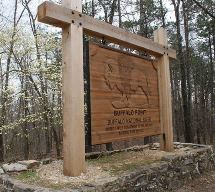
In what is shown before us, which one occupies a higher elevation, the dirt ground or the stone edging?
the stone edging

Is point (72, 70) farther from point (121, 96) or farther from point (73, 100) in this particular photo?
point (121, 96)

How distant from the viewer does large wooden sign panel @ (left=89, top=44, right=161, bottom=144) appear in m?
5.47

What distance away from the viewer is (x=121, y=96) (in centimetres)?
612

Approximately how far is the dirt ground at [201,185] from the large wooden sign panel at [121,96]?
52.8 inches

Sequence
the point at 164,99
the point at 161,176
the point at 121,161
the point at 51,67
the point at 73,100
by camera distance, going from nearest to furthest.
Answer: the point at 73,100 < the point at 161,176 < the point at 121,161 < the point at 164,99 < the point at 51,67

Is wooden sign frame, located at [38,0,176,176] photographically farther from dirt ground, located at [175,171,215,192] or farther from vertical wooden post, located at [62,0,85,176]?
dirt ground, located at [175,171,215,192]

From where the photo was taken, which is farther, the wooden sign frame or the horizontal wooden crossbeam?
the wooden sign frame

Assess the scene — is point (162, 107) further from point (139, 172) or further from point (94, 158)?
point (139, 172)

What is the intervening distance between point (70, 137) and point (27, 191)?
1007 mm

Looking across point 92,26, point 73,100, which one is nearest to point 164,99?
point 92,26

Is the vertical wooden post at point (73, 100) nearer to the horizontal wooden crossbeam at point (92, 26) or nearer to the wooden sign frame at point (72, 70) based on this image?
the wooden sign frame at point (72, 70)

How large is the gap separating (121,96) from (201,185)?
233 cm

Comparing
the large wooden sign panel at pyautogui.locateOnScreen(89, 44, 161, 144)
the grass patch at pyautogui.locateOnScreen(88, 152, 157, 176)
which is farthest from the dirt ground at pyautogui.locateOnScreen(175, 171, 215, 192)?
the large wooden sign panel at pyautogui.locateOnScreen(89, 44, 161, 144)

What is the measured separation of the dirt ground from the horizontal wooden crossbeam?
2.91m
